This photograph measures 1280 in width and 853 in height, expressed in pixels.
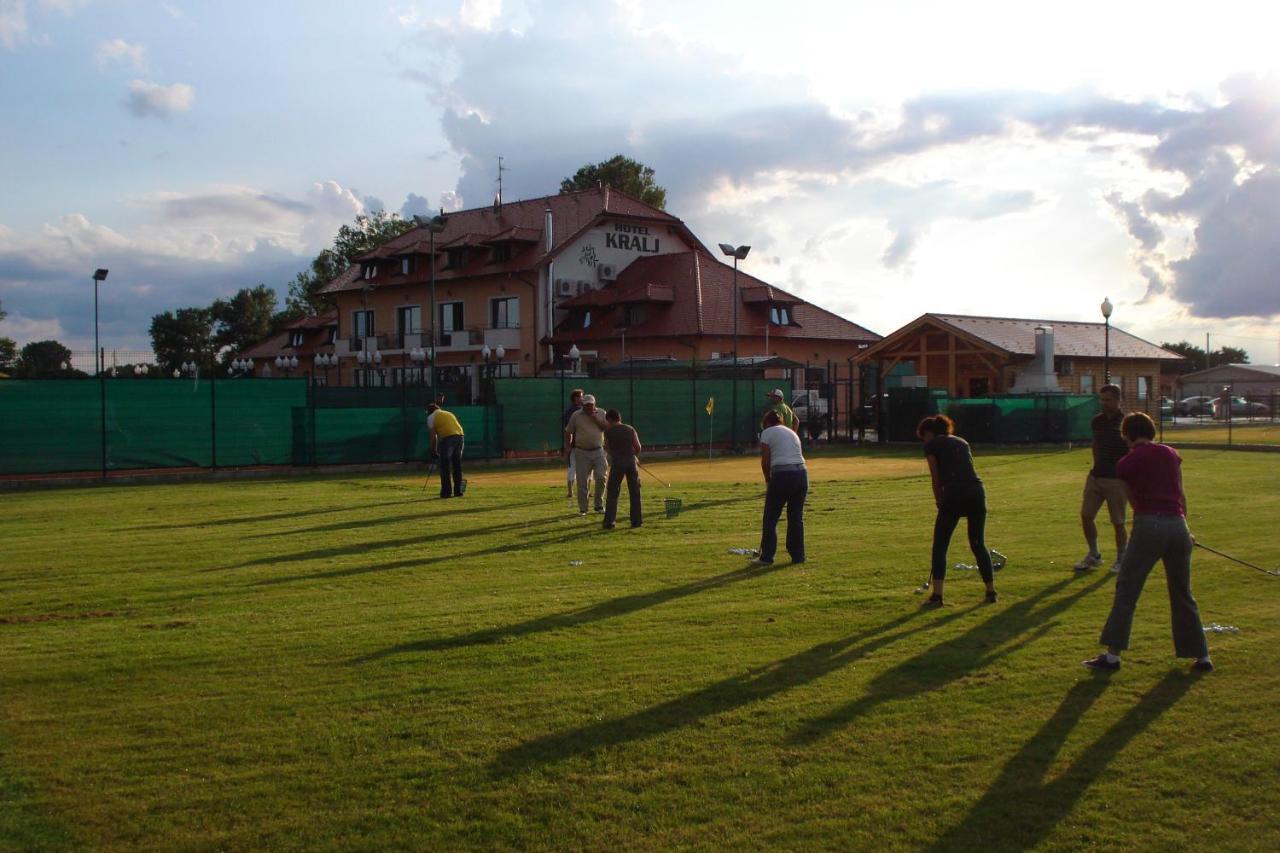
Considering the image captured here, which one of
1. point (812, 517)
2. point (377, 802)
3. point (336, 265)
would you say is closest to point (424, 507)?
point (812, 517)

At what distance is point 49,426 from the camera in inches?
941

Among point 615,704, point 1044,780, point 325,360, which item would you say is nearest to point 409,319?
point 325,360

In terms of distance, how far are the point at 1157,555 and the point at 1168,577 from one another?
0.19 m

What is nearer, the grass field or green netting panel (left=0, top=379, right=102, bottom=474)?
the grass field

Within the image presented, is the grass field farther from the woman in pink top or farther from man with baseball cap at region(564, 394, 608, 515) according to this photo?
man with baseball cap at region(564, 394, 608, 515)

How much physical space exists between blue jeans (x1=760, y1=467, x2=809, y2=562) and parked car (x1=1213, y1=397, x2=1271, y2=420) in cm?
4399

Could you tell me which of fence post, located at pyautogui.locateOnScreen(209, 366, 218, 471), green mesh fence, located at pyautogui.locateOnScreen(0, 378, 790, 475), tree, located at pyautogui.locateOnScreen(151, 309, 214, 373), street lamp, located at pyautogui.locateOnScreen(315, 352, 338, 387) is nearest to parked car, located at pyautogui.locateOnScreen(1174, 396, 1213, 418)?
green mesh fence, located at pyautogui.locateOnScreen(0, 378, 790, 475)

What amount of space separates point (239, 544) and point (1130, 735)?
10.7m

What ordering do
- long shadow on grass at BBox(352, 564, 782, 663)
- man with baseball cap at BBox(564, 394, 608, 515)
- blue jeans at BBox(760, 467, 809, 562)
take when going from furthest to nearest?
man with baseball cap at BBox(564, 394, 608, 515) → blue jeans at BBox(760, 467, 809, 562) → long shadow on grass at BBox(352, 564, 782, 663)

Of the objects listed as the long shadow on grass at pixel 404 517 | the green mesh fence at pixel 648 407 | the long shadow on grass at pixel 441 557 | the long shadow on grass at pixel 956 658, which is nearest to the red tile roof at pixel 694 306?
the green mesh fence at pixel 648 407

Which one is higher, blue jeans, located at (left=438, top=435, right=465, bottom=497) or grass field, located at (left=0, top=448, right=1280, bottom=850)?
blue jeans, located at (left=438, top=435, right=465, bottom=497)

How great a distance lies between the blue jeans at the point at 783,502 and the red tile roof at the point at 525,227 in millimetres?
41694

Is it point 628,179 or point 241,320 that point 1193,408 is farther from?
point 241,320

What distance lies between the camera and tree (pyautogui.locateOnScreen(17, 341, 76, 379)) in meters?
30.7
